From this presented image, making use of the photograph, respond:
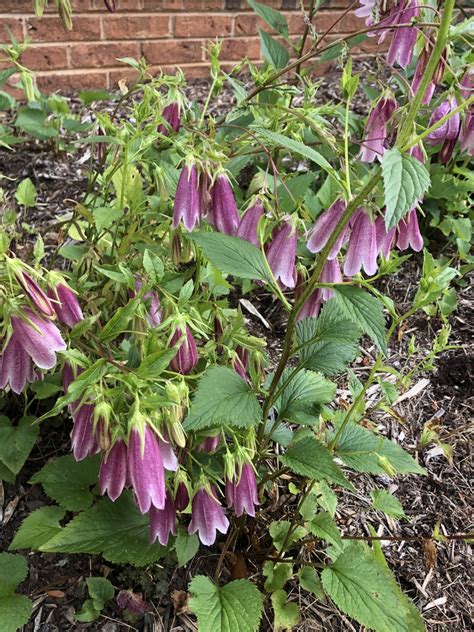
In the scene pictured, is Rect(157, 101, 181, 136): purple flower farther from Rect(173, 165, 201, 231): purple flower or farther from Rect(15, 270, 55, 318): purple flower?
Rect(15, 270, 55, 318): purple flower

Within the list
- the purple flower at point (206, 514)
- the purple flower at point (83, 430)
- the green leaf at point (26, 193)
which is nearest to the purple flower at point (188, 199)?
the purple flower at point (83, 430)

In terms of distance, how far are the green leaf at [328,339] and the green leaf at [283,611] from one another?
554 millimetres

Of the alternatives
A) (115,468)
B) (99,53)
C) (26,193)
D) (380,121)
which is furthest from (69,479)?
(99,53)

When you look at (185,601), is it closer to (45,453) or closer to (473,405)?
(45,453)

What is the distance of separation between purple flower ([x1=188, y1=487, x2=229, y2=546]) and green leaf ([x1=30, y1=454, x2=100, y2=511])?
0.35 metres

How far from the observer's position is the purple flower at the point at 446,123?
147cm

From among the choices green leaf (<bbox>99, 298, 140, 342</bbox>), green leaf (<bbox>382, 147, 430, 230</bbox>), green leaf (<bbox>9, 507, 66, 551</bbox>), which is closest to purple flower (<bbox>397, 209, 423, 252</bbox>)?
green leaf (<bbox>382, 147, 430, 230</bbox>)

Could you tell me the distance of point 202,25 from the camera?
3475 millimetres

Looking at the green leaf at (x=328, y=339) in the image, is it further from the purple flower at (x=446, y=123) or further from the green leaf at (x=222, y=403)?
the purple flower at (x=446, y=123)

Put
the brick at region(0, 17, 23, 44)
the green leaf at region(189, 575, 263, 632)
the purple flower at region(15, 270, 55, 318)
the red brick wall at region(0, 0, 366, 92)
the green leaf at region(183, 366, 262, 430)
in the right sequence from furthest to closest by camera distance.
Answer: the red brick wall at region(0, 0, 366, 92) < the brick at region(0, 17, 23, 44) < the green leaf at region(189, 575, 263, 632) < the green leaf at region(183, 366, 262, 430) < the purple flower at region(15, 270, 55, 318)

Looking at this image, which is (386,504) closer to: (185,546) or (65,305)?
(185,546)

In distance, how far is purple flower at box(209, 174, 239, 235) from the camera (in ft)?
4.32

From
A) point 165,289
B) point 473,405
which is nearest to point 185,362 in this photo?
point 165,289

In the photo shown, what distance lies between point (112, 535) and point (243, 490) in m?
0.35
